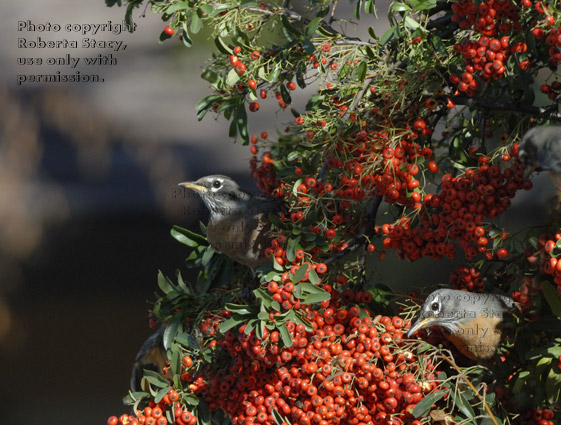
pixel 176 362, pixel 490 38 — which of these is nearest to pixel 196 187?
pixel 176 362

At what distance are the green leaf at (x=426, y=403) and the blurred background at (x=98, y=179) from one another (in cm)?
97

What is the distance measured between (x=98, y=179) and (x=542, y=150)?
1282mm

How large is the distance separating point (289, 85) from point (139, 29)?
102 centimetres

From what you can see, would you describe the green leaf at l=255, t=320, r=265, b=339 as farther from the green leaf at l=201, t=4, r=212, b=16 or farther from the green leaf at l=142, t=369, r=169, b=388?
the green leaf at l=201, t=4, r=212, b=16

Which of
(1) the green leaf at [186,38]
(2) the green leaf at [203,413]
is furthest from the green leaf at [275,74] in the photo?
A: (2) the green leaf at [203,413]

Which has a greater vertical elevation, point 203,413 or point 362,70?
point 362,70

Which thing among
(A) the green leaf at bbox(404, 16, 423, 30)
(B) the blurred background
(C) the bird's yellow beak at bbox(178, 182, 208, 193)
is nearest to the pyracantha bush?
(A) the green leaf at bbox(404, 16, 423, 30)

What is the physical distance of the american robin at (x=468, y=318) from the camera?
832 millimetres

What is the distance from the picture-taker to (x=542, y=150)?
77 cm

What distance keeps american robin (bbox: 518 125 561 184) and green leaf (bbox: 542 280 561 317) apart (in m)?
0.12

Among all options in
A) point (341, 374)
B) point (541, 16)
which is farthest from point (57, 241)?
point (541, 16)

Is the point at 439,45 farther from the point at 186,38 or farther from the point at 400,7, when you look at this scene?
the point at 186,38

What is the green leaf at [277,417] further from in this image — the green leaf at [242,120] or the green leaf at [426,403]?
the green leaf at [242,120]

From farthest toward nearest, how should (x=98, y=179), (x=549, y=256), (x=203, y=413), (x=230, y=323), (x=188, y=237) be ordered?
1. (x=98, y=179)
2. (x=188, y=237)
3. (x=203, y=413)
4. (x=230, y=323)
5. (x=549, y=256)
